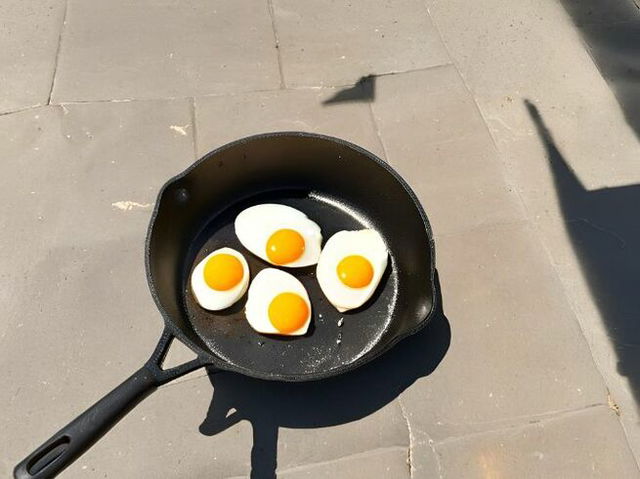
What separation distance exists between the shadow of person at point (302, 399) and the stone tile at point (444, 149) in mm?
778

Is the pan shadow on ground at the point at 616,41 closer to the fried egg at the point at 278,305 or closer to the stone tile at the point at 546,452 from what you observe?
the stone tile at the point at 546,452

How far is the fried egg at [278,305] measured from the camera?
219 centimetres

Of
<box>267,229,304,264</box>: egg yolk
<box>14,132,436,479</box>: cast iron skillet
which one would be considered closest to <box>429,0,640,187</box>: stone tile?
<box>14,132,436,479</box>: cast iron skillet

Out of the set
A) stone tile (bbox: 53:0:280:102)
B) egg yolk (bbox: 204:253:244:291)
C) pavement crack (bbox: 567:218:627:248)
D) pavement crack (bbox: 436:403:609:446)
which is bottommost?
pavement crack (bbox: 436:403:609:446)

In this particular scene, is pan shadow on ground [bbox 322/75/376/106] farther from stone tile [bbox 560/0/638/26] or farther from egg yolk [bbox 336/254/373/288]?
stone tile [bbox 560/0/638/26]

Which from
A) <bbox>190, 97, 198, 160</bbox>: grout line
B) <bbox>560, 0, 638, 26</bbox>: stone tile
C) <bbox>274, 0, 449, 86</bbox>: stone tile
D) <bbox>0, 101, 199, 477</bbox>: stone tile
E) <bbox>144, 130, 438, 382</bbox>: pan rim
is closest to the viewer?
<bbox>144, 130, 438, 382</bbox>: pan rim

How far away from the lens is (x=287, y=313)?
2.18m

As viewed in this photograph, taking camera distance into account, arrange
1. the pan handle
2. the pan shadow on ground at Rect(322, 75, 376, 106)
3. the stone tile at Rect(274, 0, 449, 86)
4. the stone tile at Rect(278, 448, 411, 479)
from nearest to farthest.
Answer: the pan handle → the stone tile at Rect(278, 448, 411, 479) → the pan shadow on ground at Rect(322, 75, 376, 106) → the stone tile at Rect(274, 0, 449, 86)

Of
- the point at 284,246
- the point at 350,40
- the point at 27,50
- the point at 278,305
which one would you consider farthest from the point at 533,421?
the point at 27,50

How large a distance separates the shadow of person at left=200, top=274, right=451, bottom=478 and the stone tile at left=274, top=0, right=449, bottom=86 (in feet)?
5.82

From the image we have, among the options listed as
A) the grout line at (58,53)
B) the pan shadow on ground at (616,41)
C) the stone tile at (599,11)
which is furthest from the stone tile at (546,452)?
the grout line at (58,53)

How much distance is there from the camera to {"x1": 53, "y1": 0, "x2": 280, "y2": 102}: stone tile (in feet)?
10.2

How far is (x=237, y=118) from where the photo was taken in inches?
119

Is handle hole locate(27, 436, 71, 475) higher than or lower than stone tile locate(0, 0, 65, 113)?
lower
